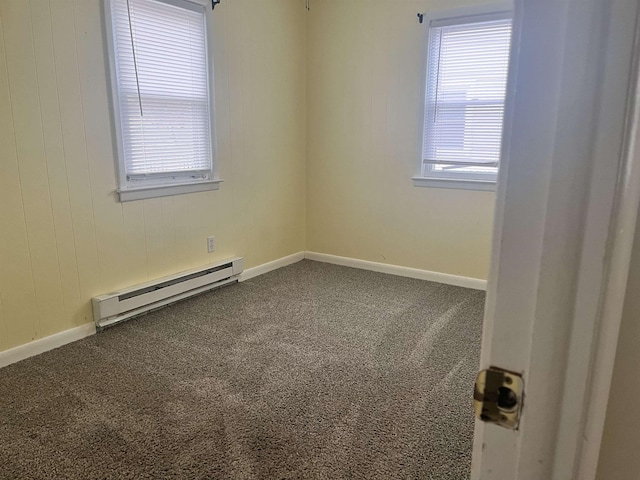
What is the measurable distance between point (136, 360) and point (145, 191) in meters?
1.14

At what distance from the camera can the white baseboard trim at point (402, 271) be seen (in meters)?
3.91

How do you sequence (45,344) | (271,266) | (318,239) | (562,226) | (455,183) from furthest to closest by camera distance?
(318,239) < (271,266) < (455,183) < (45,344) < (562,226)

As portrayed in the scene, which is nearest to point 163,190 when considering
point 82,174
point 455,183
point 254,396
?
point 82,174

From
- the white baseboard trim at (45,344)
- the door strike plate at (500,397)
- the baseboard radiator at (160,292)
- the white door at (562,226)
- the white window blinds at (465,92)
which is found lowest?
the white baseboard trim at (45,344)

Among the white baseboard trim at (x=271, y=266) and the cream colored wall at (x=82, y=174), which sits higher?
the cream colored wall at (x=82, y=174)

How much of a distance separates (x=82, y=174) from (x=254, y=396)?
167cm

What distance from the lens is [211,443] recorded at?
6.28 ft

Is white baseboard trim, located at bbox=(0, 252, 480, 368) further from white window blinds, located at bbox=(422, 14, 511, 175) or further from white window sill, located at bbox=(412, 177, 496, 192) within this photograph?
white window blinds, located at bbox=(422, 14, 511, 175)

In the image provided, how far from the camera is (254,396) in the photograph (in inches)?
88.6

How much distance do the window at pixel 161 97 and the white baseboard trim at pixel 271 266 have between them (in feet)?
2.73

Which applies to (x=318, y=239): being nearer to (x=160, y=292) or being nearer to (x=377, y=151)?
(x=377, y=151)

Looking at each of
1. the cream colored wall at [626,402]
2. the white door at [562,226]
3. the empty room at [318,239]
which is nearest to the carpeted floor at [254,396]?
the empty room at [318,239]

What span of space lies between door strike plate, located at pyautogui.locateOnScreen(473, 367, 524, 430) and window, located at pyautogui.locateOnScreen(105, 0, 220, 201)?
2.92 metres

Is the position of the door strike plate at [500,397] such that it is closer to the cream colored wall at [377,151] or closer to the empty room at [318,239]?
the empty room at [318,239]
